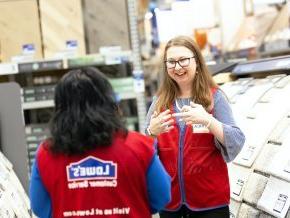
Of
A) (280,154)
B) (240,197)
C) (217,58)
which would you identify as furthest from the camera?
(217,58)

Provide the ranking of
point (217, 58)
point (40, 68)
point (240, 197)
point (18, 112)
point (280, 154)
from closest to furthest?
point (280, 154) → point (240, 197) → point (18, 112) → point (40, 68) → point (217, 58)

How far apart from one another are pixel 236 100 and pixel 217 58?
175 inches

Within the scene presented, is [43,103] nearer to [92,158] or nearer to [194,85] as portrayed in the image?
[194,85]

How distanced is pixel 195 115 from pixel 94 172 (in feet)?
2.09

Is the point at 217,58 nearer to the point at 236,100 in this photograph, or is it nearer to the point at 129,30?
the point at 129,30

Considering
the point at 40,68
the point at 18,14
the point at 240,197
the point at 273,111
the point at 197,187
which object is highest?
the point at 18,14

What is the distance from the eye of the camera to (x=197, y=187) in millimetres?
2500

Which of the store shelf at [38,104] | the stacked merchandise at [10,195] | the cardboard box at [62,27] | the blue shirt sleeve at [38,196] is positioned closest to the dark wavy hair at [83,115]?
the blue shirt sleeve at [38,196]

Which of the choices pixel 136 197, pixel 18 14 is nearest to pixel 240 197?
pixel 136 197

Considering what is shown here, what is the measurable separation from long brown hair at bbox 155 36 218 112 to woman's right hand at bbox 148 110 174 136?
181 mm

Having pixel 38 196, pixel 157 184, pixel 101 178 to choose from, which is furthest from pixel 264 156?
pixel 38 196

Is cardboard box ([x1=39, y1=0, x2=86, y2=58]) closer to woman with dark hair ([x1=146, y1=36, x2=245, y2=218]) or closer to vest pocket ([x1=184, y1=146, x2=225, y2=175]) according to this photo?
woman with dark hair ([x1=146, y1=36, x2=245, y2=218])

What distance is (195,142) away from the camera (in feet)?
8.25

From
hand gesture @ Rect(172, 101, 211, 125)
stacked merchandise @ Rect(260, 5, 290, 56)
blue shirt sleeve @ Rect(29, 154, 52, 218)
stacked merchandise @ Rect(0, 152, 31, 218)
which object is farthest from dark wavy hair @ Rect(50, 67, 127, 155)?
stacked merchandise @ Rect(260, 5, 290, 56)
